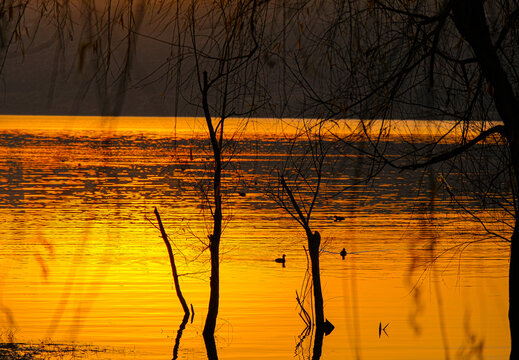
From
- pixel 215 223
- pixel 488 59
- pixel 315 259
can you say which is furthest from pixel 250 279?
pixel 488 59

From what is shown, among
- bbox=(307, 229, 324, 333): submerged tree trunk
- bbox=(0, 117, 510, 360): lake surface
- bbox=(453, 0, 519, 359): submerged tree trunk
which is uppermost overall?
bbox=(453, 0, 519, 359): submerged tree trunk

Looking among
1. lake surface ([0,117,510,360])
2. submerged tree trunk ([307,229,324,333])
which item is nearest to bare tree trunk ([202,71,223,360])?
lake surface ([0,117,510,360])

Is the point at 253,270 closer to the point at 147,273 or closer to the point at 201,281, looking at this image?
the point at 201,281

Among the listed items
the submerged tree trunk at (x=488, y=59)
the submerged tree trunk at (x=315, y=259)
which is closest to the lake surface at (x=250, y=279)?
the submerged tree trunk at (x=315, y=259)

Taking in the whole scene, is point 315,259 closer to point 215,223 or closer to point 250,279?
point 215,223

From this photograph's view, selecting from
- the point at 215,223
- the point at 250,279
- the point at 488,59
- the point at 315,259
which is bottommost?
the point at 250,279

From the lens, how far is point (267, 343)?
92.4 ft

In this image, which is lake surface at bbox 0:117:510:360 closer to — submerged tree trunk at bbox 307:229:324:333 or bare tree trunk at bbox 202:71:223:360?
bare tree trunk at bbox 202:71:223:360

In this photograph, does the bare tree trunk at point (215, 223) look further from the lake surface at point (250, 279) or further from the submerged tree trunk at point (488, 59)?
the submerged tree trunk at point (488, 59)

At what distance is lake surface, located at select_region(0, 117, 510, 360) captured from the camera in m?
27.4

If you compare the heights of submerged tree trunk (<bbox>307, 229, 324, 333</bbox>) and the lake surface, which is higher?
submerged tree trunk (<bbox>307, 229, 324, 333</bbox>)

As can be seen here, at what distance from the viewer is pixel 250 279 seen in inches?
1556

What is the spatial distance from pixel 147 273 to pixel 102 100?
38.1 m

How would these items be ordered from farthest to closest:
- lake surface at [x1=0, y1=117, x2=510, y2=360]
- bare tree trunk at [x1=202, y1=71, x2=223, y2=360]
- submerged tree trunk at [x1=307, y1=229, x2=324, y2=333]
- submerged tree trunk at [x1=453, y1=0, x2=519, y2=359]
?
lake surface at [x1=0, y1=117, x2=510, y2=360] < submerged tree trunk at [x1=307, y1=229, x2=324, y2=333] < bare tree trunk at [x1=202, y1=71, x2=223, y2=360] < submerged tree trunk at [x1=453, y1=0, x2=519, y2=359]
